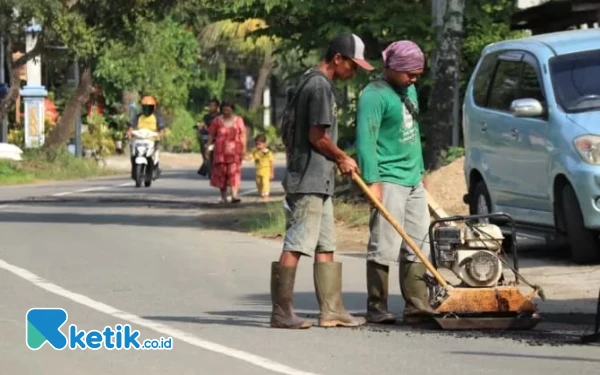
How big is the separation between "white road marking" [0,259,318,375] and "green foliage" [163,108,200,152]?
137ft

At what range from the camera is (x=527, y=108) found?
1390 centimetres

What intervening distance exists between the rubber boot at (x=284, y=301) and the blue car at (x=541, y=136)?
12.9 ft

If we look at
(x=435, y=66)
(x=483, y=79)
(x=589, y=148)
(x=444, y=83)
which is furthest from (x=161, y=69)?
(x=589, y=148)

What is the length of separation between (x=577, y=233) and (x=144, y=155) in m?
16.8

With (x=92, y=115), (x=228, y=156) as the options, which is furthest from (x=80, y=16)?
(x=92, y=115)

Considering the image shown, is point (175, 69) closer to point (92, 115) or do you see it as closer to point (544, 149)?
point (92, 115)

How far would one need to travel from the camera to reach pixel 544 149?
556 inches

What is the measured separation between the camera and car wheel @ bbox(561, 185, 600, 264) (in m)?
13.7

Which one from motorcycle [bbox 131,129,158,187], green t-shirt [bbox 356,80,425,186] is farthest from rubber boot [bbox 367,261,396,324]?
motorcycle [bbox 131,129,158,187]

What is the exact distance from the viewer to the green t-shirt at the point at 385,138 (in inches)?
417

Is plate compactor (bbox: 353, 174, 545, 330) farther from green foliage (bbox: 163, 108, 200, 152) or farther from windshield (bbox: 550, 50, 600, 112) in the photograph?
green foliage (bbox: 163, 108, 200, 152)

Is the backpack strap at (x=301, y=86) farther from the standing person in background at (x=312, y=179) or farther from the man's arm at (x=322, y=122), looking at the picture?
the man's arm at (x=322, y=122)

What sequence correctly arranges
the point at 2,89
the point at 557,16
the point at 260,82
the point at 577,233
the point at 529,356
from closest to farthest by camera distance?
the point at 529,356 < the point at 577,233 < the point at 557,16 < the point at 2,89 < the point at 260,82

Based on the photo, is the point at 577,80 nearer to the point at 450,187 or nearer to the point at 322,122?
the point at 322,122
